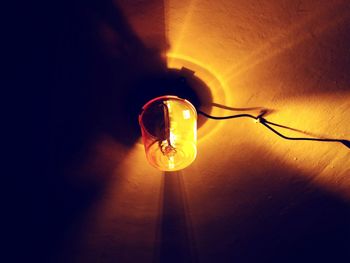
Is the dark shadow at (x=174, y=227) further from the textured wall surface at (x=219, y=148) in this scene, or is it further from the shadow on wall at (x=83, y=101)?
the shadow on wall at (x=83, y=101)

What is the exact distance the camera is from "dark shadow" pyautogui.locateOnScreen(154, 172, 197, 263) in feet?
3.93

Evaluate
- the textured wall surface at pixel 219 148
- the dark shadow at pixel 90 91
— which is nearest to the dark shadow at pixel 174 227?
the textured wall surface at pixel 219 148

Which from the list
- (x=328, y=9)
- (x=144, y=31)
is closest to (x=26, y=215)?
(x=144, y=31)

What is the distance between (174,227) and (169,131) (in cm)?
54

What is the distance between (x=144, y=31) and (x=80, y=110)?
311mm

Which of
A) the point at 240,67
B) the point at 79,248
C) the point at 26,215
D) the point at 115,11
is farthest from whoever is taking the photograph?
the point at 79,248

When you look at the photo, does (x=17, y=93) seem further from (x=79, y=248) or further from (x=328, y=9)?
(x=328, y=9)

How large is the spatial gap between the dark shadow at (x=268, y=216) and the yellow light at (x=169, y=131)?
25 cm

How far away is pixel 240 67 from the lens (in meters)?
0.94

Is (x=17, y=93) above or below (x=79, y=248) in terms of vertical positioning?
above

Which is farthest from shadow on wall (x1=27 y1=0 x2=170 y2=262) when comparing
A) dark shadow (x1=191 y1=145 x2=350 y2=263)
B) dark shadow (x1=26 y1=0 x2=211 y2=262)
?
dark shadow (x1=191 y1=145 x2=350 y2=263)

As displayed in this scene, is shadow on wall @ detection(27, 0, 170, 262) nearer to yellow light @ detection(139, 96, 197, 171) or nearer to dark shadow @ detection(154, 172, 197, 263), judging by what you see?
yellow light @ detection(139, 96, 197, 171)

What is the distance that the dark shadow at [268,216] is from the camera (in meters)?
1.16

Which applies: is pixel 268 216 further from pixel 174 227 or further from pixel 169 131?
pixel 169 131
